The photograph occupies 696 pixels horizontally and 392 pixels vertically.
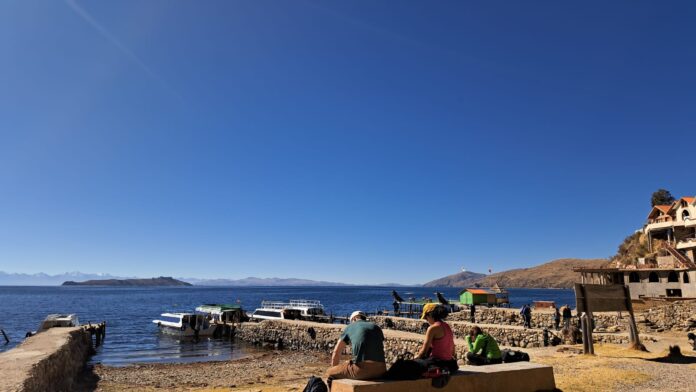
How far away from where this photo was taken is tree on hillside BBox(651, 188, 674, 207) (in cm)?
8312

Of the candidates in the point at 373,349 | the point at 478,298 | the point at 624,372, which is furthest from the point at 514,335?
the point at 478,298

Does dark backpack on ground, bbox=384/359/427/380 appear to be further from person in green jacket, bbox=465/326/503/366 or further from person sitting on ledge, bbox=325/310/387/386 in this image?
person in green jacket, bbox=465/326/503/366

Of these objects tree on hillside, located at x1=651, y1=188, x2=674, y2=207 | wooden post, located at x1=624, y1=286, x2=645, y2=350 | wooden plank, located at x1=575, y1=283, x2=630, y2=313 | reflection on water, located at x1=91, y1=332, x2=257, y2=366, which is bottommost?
reflection on water, located at x1=91, y1=332, x2=257, y2=366

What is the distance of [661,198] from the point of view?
84312 mm

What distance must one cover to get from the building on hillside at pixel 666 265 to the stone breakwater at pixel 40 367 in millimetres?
42060

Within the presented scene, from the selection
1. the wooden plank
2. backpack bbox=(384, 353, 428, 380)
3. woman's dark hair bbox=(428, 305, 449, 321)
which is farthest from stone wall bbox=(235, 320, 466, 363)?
backpack bbox=(384, 353, 428, 380)

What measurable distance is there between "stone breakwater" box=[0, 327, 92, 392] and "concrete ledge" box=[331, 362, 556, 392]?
866 centimetres

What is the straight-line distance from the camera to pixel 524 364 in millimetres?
9383

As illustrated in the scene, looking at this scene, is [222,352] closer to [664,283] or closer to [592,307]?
[592,307]

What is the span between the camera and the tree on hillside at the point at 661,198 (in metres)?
83.1

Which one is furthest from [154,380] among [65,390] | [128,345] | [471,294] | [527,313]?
[471,294]

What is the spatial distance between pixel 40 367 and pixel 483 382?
12.9 m

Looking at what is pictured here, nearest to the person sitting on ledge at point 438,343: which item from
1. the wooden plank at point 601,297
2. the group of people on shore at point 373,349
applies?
the group of people on shore at point 373,349

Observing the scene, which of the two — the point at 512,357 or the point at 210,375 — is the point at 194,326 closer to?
the point at 210,375
